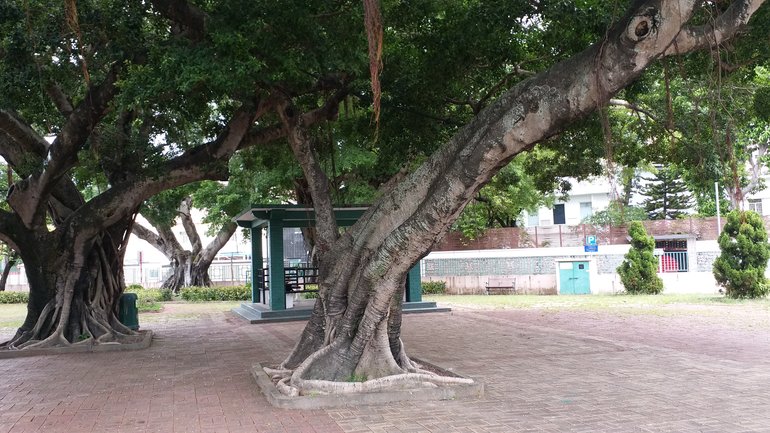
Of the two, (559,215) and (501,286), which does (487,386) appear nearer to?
(501,286)

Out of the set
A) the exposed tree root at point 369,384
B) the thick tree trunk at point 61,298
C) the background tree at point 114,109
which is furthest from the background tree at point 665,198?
the exposed tree root at point 369,384

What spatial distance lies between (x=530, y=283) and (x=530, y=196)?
3680 millimetres

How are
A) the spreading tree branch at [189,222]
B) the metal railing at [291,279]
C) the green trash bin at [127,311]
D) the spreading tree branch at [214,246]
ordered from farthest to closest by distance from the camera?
1. the spreading tree branch at [189,222]
2. the spreading tree branch at [214,246]
3. the metal railing at [291,279]
4. the green trash bin at [127,311]

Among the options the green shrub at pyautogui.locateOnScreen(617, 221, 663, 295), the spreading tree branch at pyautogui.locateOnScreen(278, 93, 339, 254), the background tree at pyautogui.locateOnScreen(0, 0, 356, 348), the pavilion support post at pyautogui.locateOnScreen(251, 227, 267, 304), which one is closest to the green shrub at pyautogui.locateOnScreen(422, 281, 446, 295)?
the green shrub at pyautogui.locateOnScreen(617, 221, 663, 295)

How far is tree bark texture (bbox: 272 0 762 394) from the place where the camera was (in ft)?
19.8

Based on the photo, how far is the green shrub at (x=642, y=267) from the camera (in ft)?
76.5

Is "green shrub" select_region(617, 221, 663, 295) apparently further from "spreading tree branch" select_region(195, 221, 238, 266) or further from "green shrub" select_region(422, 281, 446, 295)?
"spreading tree branch" select_region(195, 221, 238, 266)

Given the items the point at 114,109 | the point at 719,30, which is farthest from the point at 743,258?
the point at 114,109

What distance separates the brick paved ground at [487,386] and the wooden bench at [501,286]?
13.3m

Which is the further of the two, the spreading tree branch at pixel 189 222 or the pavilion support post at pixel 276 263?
the spreading tree branch at pixel 189 222

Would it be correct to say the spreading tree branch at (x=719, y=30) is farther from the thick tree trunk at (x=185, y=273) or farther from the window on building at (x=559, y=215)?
the window on building at (x=559, y=215)

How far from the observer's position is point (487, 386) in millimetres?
7641

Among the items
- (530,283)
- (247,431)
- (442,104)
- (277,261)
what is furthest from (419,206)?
(530,283)

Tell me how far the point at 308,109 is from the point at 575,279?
54.1ft
